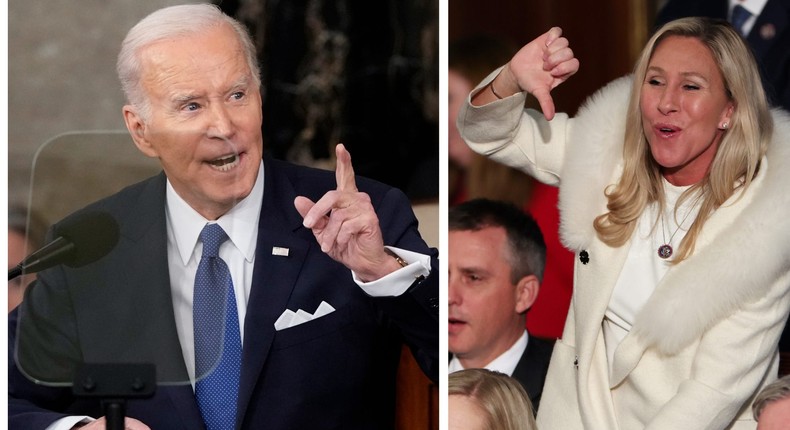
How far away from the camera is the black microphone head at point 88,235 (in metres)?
3.72

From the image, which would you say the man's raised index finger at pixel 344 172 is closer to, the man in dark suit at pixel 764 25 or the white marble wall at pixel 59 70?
the white marble wall at pixel 59 70

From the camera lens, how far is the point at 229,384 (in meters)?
3.88

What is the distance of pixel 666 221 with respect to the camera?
12.6ft

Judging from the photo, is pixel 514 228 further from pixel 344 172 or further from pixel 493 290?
pixel 344 172

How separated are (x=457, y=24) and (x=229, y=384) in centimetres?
127

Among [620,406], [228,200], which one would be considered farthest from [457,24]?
[620,406]

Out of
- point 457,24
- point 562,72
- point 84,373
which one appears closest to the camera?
point 84,373

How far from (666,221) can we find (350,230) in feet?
2.87

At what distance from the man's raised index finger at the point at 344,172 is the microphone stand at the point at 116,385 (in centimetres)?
79

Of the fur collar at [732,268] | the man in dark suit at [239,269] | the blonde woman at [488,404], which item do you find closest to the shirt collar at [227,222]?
the man in dark suit at [239,269]

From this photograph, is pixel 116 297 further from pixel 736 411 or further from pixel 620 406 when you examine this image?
pixel 736 411

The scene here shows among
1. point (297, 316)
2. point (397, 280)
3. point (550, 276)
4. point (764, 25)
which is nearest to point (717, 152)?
point (764, 25)

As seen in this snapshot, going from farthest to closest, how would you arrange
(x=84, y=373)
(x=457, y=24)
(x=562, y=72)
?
(x=457, y=24), (x=562, y=72), (x=84, y=373)

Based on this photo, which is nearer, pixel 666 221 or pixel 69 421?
pixel 69 421
